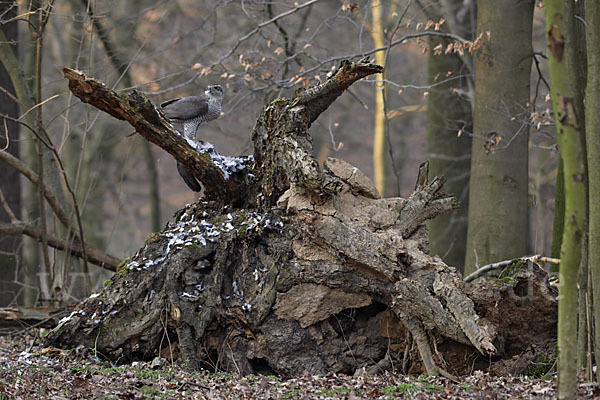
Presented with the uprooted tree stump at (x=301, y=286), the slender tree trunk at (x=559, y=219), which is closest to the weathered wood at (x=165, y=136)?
the uprooted tree stump at (x=301, y=286)

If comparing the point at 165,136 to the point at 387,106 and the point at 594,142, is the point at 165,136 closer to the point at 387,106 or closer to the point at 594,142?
the point at 594,142

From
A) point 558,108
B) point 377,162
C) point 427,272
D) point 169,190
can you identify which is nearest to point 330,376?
point 427,272

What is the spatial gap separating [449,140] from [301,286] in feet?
19.8

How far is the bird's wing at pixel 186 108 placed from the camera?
6.34 metres

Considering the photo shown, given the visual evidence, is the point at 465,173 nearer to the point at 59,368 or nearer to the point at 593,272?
the point at 593,272

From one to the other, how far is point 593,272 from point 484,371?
171 centimetres

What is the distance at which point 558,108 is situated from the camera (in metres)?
3.51

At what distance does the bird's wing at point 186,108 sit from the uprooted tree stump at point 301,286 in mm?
351

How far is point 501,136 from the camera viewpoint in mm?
8500

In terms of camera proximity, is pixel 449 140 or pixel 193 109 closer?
pixel 193 109

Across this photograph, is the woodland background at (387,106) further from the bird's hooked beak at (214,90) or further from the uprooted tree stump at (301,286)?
the bird's hooked beak at (214,90)

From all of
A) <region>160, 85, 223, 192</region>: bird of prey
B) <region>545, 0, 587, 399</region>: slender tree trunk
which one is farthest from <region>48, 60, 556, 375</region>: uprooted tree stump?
<region>545, 0, 587, 399</region>: slender tree trunk


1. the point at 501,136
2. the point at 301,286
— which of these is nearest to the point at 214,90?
the point at 301,286

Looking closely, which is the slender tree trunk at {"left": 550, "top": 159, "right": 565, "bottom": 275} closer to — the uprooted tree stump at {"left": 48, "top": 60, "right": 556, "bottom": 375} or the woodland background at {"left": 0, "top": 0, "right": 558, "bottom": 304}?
the woodland background at {"left": 0, "top": 0, "right": 558, "bottom": 304}
